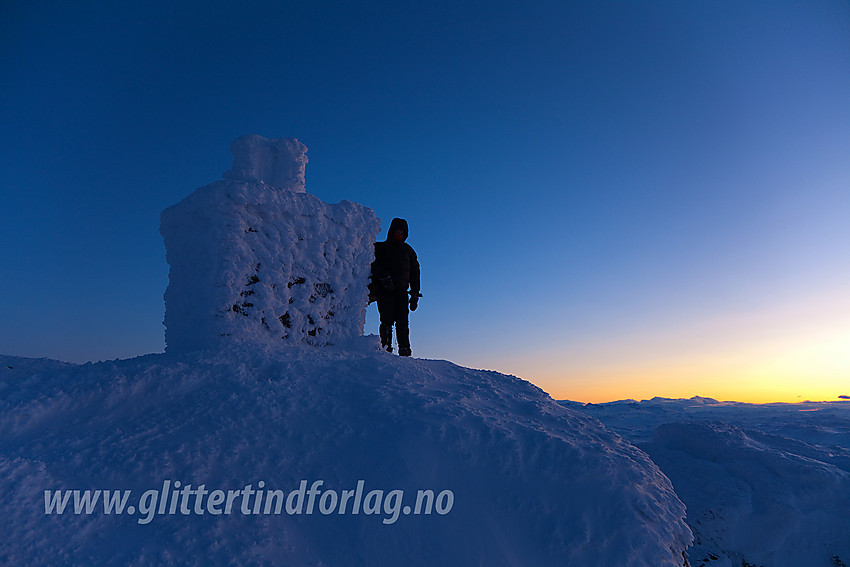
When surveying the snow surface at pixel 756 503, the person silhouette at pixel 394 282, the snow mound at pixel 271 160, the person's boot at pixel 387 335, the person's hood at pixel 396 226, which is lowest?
the snow surface at pixel 756 503

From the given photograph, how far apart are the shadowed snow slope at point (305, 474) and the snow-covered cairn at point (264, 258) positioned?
0.98 m

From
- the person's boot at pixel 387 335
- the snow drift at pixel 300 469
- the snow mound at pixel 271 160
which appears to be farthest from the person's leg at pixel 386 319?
the snow drift at pixel 300 469

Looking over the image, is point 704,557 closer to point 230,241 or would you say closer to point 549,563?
point 549,563

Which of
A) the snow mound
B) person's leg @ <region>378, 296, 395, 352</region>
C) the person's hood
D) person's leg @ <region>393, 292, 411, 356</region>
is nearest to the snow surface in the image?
person's leg @ <region>393, 292, 411, 356</region>

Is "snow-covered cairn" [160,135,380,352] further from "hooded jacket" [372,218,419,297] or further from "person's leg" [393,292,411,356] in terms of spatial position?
"person's leg" [393,292,411,356]

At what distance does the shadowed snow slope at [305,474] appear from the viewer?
8.61ft

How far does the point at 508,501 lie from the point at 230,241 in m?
3.78

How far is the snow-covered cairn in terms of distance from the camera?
4812 millimetres

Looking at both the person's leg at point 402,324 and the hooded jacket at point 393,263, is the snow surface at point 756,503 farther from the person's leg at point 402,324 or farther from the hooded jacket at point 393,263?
the hooded jacket at point 393,263

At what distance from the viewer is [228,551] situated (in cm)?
253

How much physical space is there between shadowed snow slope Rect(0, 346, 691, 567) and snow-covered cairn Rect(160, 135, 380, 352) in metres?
0.98

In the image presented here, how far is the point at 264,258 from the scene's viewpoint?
16.7 feet

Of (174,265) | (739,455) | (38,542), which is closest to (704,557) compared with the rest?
(739,455)

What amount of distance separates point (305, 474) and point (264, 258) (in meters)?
2.78
